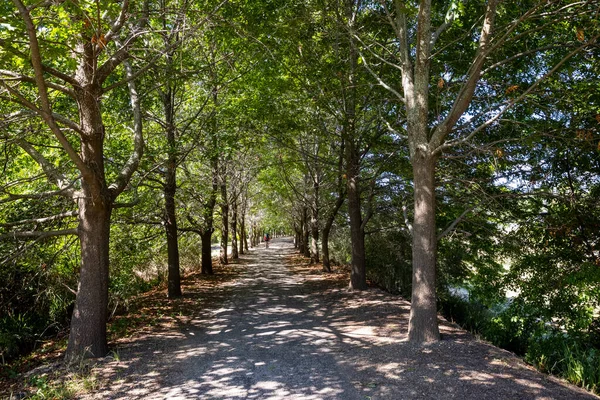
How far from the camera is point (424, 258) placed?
6.47 meters

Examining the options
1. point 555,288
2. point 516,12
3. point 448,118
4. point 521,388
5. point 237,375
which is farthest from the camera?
point 555,288

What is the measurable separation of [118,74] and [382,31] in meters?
7.25

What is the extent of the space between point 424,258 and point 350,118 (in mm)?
5537

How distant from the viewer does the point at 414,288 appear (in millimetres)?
6574

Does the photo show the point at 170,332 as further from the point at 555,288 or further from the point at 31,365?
the point at 555,288

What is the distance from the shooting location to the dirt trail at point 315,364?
4.73 m

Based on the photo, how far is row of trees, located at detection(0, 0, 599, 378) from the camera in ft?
20.3

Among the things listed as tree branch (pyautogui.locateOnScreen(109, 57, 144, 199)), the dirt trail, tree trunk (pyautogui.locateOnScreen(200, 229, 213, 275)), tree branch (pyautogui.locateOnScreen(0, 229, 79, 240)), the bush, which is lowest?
the bush

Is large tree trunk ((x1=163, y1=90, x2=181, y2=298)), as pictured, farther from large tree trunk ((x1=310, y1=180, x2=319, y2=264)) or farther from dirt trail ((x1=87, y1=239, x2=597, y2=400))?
large tree trunk ((x1=310, y1=180, x2=319, y2=264))

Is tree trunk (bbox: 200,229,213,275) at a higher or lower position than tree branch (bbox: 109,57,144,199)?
lower

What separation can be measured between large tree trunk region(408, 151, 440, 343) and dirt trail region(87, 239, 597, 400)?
33 centimetres

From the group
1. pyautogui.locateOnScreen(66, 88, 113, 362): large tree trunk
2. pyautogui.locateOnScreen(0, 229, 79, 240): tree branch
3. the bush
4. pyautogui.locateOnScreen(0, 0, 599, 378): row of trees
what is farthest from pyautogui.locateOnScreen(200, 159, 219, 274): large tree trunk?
the bush

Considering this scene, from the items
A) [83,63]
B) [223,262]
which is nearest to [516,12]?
[83,63]

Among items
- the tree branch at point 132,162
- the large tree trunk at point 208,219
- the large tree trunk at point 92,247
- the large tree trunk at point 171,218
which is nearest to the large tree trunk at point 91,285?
the large tree trunk at point 92,247
